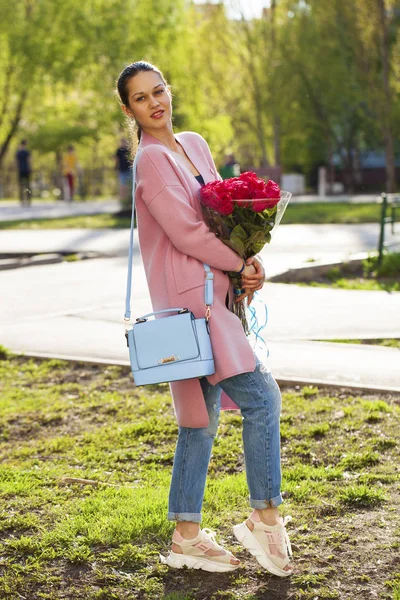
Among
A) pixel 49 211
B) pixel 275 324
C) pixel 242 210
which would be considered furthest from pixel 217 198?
pixel 49 211

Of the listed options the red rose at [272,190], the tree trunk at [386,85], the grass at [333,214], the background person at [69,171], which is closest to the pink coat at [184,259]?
the red rose at [272,190]

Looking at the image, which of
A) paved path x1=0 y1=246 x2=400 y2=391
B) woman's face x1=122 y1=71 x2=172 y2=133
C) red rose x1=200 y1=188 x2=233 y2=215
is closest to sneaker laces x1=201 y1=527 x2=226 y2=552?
red rose x1=200 y1=188 x2=233 y2=215

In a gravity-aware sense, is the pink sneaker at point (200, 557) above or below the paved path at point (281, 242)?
above

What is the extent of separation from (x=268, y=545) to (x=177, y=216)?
128cm

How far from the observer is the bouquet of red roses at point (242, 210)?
3.56m

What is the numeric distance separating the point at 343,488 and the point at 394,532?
21.3 inches

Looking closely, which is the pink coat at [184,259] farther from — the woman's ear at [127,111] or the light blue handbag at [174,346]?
the woman's ear at [127,111]

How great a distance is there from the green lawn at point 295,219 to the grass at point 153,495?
1486cm

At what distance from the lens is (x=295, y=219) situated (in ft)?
71.8

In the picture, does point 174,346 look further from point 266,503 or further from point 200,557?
point 200,557

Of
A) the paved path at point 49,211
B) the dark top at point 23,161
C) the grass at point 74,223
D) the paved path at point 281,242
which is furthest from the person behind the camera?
the dark top at point 23,161

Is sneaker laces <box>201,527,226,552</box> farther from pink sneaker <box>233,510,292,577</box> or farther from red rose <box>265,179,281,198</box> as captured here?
red rose <box>265,179,281,198</box>

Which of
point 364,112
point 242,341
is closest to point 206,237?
point 242,341

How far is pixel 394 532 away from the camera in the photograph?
13.5 feet
